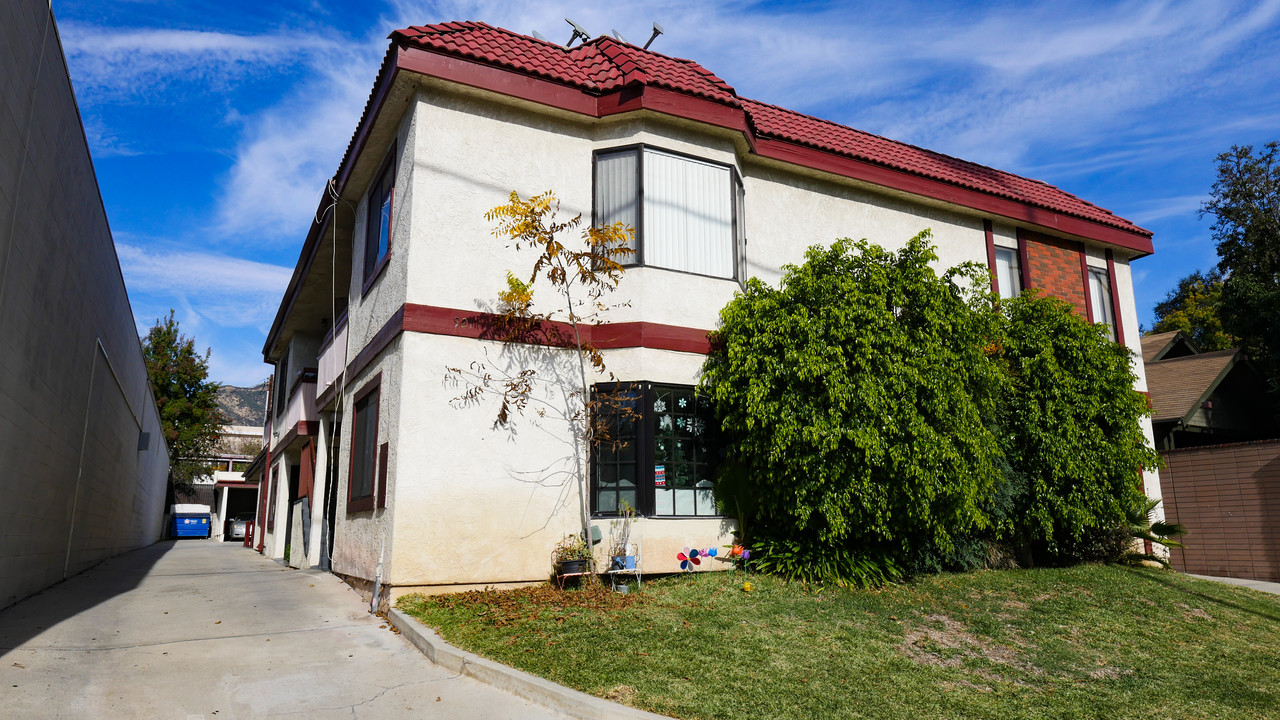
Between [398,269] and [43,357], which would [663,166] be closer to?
[398,269]

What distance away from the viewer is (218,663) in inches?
261

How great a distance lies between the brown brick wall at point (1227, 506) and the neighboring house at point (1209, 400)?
1.42m

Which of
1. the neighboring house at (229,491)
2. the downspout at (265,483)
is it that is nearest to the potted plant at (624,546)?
the downspout at (265,483)

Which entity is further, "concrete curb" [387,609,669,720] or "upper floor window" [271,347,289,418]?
"upper floor window" [271,347,289,418]

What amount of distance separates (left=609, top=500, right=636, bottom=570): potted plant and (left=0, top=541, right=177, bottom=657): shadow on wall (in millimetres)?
5572

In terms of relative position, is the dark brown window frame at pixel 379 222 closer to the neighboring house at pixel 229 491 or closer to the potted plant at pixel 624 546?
the potted plant at pixel 624 546

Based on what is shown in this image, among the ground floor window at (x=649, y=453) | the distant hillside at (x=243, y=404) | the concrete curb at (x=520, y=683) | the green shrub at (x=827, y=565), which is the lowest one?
the concrete curb at (x=520, y=683)

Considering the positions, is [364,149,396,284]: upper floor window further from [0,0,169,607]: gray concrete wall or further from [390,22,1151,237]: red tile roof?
[0,0,169,607]: gray concrete wall

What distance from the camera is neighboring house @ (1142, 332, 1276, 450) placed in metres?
17.1

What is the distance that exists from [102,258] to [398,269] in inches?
226

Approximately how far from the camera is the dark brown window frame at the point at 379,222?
10.7m

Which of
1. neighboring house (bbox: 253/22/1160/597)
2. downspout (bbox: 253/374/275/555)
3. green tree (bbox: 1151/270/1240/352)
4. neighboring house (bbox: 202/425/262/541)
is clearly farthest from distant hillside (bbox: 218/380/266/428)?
neighboring house (bbox: 253/22/1160/597)

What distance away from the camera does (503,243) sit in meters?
10.1

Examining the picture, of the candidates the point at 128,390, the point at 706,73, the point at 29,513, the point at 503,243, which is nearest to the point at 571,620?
the point at 503,243
